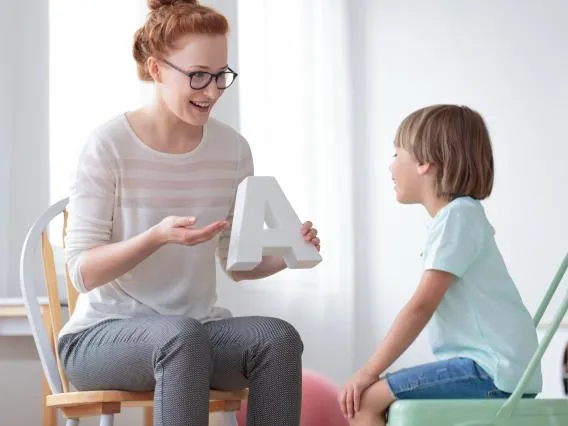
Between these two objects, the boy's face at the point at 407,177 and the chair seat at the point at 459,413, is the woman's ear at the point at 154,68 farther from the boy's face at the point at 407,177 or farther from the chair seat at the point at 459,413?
the chair seat at the point at 459,413

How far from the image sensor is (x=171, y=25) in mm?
1972

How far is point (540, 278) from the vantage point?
2.98 meters

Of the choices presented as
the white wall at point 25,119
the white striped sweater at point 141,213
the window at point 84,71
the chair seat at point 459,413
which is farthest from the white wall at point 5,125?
the chair seat at point 459,413

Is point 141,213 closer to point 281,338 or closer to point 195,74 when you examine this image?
point 195,74

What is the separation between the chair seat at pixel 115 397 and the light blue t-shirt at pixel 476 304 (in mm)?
421

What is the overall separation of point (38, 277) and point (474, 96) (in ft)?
4.89

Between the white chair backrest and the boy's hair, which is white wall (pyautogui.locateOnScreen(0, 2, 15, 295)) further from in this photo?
the boy's hair

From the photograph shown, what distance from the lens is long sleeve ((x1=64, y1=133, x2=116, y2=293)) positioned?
1958 mm

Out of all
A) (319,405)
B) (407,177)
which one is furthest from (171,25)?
(319,405)

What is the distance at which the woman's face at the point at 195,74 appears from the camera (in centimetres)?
195

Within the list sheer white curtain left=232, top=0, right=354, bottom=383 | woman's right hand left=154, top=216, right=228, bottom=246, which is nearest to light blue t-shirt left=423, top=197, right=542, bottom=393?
woman's right hand left=154, top=216, right=228, bottom=246

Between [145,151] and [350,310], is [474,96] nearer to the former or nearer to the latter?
[350,310]

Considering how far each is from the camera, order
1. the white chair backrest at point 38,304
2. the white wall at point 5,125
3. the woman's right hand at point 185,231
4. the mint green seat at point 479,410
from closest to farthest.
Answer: the mint green seat at point 479,410 < the woman's right hand at point 185,231 < the white chair backrest at point 38,304 < the white wall at point 5,125

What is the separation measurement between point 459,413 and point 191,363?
0.47 meters
